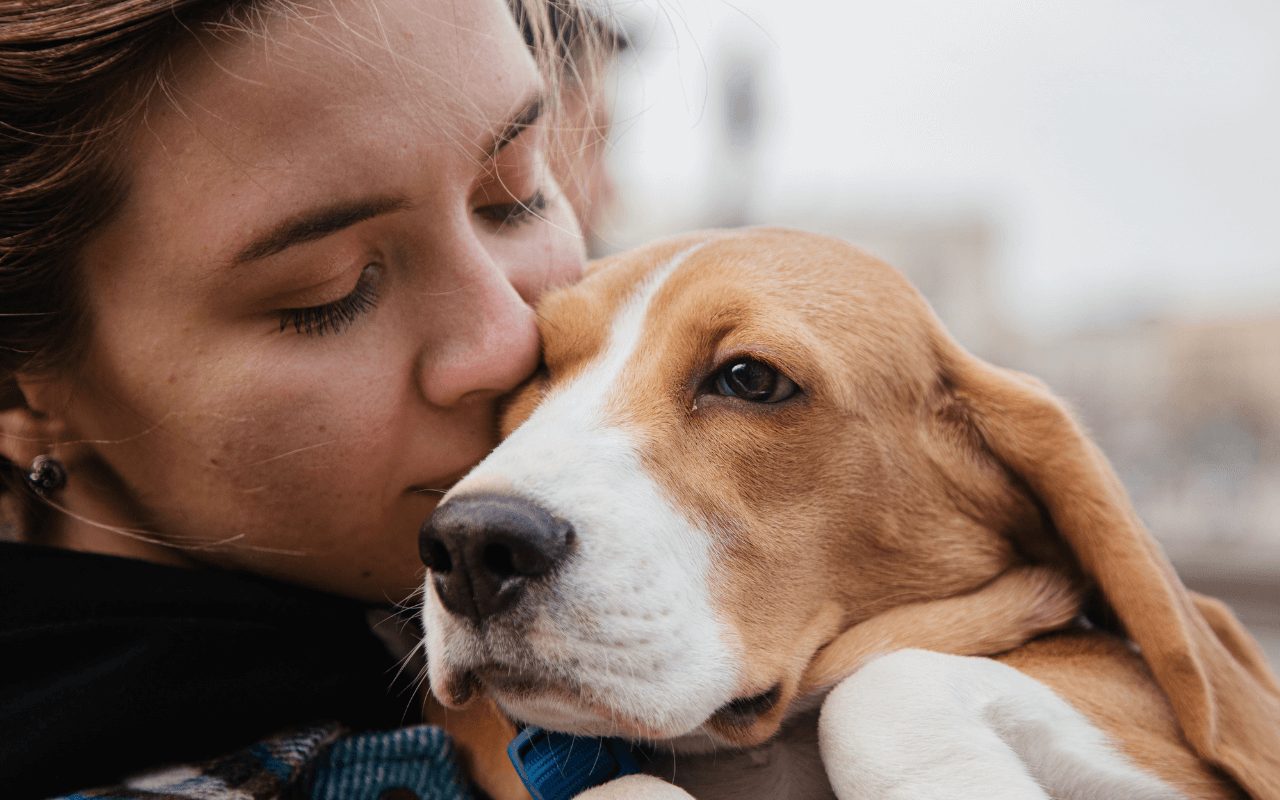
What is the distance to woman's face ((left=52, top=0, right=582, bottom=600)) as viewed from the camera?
1.83 meters

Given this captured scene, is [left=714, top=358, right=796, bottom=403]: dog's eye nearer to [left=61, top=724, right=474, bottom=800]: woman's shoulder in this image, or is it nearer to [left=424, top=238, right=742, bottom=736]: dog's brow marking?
[left=424, top=238, right=742, bottom=736]: dog's brow marking

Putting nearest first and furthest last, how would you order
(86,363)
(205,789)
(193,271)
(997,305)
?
(205,789) < (193,271) < (86,363) < (997,305)

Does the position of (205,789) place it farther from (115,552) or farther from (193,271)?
(193,271)

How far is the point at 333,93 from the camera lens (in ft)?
6.00

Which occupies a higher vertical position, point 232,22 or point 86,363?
point 232,22

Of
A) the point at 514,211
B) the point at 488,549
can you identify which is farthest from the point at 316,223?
the point at 488,549

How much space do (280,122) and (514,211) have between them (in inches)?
24.4

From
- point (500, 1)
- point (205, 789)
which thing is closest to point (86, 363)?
point (205, 789)

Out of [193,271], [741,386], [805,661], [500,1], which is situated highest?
[500,1]

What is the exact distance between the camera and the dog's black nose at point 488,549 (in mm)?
1565

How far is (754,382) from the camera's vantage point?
6.63ft

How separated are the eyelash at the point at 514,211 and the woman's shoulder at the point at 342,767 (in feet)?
3.48

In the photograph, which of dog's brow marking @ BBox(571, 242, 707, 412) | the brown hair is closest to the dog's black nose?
dog's brow marking @ BBox(571, 242, 707, 412)

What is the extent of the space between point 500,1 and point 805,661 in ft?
4.64
